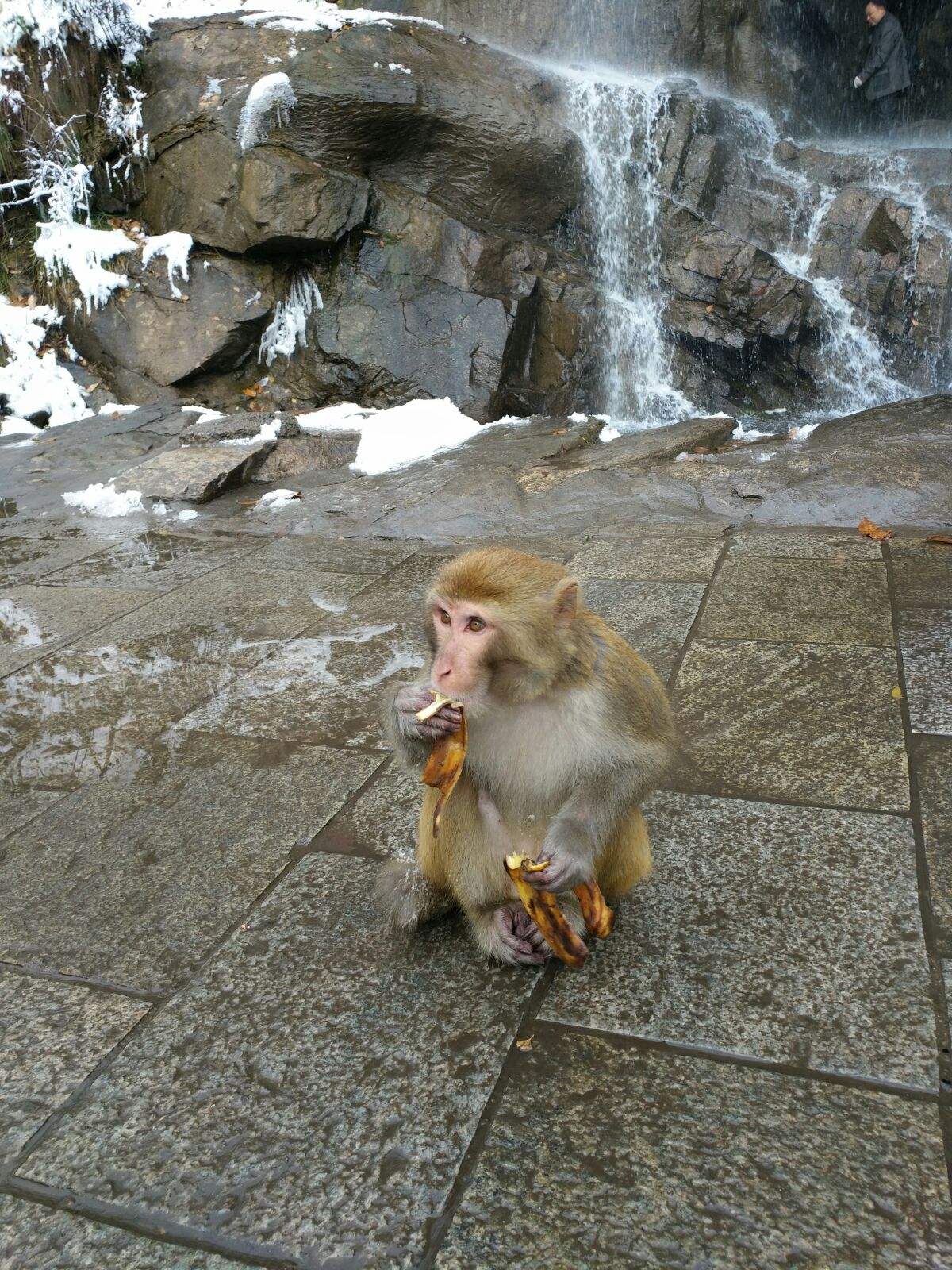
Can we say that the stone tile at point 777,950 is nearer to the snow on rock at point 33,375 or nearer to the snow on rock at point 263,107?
the snow on rock at point 33,375

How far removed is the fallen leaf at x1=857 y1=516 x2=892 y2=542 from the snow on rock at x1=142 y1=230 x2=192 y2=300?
642 centimetres

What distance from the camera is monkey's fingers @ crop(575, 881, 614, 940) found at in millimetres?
2283

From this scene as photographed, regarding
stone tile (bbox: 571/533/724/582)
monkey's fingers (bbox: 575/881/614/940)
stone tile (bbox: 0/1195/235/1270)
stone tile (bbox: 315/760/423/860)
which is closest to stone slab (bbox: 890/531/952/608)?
stone tile (bbox: 571/533/724/582)

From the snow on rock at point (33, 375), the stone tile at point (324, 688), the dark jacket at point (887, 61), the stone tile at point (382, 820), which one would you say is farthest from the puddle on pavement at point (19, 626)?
the dark jacket at point (887, 61)

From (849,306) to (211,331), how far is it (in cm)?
594

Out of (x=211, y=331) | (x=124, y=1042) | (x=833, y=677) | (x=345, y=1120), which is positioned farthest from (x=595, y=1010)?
(x=211, y=331)

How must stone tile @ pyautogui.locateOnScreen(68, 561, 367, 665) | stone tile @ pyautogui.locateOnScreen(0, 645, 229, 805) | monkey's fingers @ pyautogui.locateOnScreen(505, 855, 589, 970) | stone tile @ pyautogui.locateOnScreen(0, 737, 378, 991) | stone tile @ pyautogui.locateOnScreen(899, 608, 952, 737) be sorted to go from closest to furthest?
monkey's fingers @ pyautogui.locateOnScreen(505, 855, 589, 970)
stone tile @ pyautogui.locateOnScreen(0, 737, 378, 991)
stone tile @ pyautogui.locateOnScreen(899, 608, 952, 737)
stone tile @ pyautogui.locateOnScreen(0, 645, 229, 805)
stone tile @ pyautogui.locateOnScreen(68, 561, 367, 665)

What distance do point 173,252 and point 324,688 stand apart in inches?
263

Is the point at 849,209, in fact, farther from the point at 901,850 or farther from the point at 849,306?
the point at 901,850

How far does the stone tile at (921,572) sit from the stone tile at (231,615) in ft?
8.37

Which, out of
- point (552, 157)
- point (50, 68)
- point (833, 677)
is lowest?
point (833, 677)

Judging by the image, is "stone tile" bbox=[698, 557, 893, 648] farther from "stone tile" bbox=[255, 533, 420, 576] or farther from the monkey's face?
the monkey's face

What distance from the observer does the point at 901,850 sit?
271 cm

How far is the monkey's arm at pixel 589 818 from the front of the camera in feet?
6.95
